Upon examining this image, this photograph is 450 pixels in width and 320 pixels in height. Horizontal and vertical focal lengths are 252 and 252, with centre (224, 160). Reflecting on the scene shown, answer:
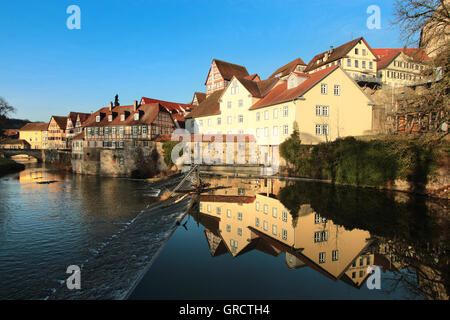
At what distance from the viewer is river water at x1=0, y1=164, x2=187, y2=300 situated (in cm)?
671

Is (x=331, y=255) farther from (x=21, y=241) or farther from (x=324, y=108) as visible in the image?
(x=324, y=108)

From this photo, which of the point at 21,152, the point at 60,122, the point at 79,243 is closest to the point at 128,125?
the point at 79,243

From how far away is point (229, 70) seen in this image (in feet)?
174

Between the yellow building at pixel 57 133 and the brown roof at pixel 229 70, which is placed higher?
the brown roof at pixel 229 70

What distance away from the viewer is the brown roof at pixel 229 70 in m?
51.3

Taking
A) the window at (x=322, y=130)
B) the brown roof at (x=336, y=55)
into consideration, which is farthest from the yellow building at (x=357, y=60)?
the window at (x=322, y=130)

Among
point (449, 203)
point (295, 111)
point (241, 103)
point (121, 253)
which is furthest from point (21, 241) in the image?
point (241, 103)

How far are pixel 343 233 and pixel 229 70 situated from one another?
48904 millimetres

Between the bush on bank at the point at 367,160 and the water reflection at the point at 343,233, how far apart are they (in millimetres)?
1769

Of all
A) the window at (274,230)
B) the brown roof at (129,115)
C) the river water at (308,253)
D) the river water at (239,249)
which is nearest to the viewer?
the river water at (308,253)

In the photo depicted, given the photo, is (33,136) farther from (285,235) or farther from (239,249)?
(285,235)

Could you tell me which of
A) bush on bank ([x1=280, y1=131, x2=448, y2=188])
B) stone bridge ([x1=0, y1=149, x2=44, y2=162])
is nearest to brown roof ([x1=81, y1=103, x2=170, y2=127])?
bush on bank ([x1=280, y1=131, x2=448, y2=188])

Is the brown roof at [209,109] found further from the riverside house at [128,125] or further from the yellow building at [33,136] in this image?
the yellow building at [33,136]
